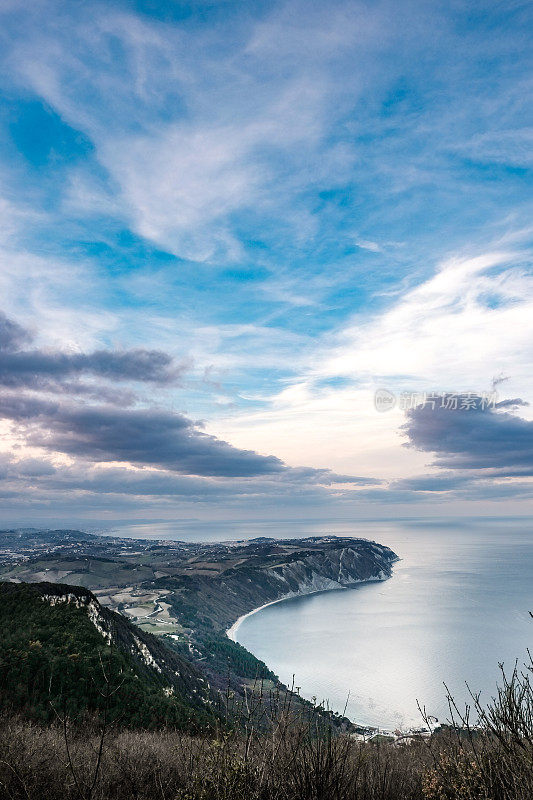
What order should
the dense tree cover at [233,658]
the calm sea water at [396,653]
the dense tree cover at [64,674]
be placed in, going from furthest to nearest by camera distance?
the dense tree cover at [233,658], the calm sea water at [396,653], the dense tree cover at [64,674]

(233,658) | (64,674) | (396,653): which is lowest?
(233,658)

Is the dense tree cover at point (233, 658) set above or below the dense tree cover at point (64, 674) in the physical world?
below

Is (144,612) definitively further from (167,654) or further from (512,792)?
(512,792)

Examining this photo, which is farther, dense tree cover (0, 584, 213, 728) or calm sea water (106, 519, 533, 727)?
calm sea water (106, 519, 533, 727)

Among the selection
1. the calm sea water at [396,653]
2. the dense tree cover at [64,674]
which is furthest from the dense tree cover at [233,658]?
the dense tree cover at [64,674]

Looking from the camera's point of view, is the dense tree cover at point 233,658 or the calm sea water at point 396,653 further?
the dense tree cover at point 233,658

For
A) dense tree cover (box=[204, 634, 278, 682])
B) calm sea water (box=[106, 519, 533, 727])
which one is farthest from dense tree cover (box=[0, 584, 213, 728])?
dense tree cover (box=[204, 634, 278, 682])

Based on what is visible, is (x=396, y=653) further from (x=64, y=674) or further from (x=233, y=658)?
(x=64, y=674)

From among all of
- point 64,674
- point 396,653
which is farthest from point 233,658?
point 64,674

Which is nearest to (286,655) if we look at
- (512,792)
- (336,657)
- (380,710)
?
(336,657)

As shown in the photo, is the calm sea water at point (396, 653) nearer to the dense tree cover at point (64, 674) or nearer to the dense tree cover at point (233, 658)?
the dense tree cover at point (233, 658)

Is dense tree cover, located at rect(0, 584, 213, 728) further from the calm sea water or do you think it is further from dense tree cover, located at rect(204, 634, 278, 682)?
dense tree cover, located at rect(204, 634, 278, 682)

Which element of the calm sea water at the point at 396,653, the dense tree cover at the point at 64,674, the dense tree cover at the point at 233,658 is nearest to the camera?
the dense tree cover at the point at 64,674
